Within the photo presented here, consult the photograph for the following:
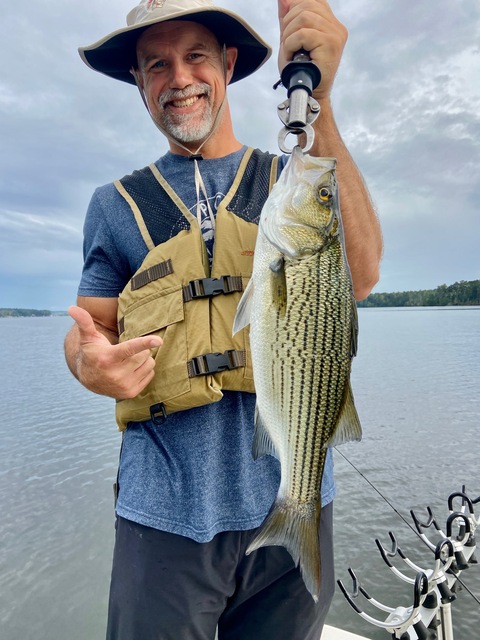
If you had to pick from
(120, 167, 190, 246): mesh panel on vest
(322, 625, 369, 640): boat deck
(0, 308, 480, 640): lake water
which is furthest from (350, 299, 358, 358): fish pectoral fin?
(0, 308, 480, 640): lake water

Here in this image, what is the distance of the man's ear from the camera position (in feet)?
8.62

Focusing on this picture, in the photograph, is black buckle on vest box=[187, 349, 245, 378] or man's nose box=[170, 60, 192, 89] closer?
black buckle on vest box=[187, 349, 245, 378]

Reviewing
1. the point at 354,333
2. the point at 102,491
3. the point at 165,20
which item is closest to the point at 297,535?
the point at 354,333

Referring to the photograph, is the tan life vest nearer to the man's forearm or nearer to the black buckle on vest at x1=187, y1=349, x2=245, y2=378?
the black buckle on vest at x1=187, y1=349, x2=245, y2=378

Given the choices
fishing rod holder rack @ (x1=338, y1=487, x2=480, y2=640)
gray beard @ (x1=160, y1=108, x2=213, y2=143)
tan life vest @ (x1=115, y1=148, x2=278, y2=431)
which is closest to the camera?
tan life vest @ (x1=115, y1=148, x2=278, y2=431)

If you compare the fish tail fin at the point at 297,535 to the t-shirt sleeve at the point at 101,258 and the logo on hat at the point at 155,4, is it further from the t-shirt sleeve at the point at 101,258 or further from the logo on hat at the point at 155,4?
the logo on hat at the point at 155,4

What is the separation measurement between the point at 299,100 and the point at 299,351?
937mm

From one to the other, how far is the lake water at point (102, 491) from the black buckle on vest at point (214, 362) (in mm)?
4573

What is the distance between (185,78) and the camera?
2295mm

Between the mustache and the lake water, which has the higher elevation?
the mustache

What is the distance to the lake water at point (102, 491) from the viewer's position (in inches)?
219

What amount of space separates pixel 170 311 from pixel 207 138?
99 centimetres

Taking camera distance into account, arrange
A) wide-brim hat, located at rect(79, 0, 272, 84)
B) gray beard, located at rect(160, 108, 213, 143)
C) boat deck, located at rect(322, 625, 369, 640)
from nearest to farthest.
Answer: wide-brim hat, located at rect(79, 0, 272, 84), gray beard, located at rect(160, 108, 213, 143), boat deck, located at rect(322, 625, 369, 640)

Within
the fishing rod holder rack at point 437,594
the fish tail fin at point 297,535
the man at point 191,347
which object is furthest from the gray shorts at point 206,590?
the fishing rod holder rack at point 437,594
